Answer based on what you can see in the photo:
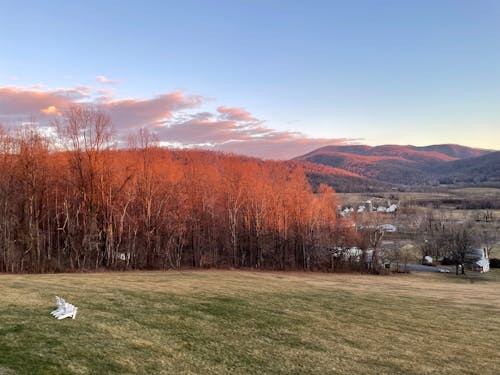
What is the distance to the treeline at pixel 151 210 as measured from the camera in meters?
28.6

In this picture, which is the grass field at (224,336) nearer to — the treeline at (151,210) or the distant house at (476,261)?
the treeline at (151,210)

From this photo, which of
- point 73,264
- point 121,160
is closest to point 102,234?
point 73,264

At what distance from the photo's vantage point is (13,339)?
745cm

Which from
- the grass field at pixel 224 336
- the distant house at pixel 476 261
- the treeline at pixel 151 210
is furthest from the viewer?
the distant house at pixel 476 261

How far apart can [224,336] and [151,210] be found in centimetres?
2681

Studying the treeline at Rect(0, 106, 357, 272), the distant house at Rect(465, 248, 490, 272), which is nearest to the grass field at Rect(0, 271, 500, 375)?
the treeline at Rect(0, 106, 357, 272)

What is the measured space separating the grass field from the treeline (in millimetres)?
16603

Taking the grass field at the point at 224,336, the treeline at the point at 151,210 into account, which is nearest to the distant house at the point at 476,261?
the treeline at the point at 151,210

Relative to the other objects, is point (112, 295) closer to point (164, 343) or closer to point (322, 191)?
point (164, 343)

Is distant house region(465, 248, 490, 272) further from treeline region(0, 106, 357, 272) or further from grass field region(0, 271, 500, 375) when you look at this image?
grass field region(0, 271, 500, 375)

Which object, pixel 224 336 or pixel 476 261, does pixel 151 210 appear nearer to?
pixel 224 336

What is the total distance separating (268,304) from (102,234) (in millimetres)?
21236

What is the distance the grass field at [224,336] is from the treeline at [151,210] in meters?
16.6

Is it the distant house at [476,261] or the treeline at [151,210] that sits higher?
the treeline at [151,210]
